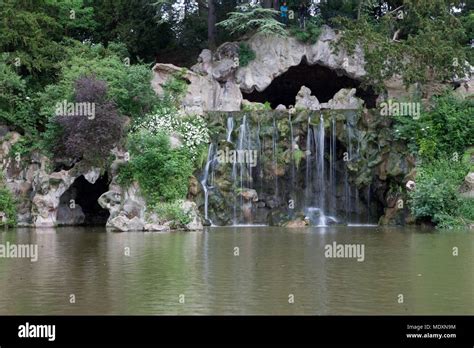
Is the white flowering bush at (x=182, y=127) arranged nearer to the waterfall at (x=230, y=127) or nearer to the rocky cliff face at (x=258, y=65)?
the waterfall at (x=230, y=127)

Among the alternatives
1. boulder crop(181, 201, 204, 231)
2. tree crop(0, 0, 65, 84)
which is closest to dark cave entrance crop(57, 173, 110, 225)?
boulder crop(181, 201, 204, 231)

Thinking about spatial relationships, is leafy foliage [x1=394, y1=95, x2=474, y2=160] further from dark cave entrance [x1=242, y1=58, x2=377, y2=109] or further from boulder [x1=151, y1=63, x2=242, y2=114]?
boulder [x1=151, y1=63, x2=242, y2=114]

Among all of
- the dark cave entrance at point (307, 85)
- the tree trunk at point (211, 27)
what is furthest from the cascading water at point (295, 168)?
the tree trunk at point (211, 27)

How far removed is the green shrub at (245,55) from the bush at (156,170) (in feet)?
29.0

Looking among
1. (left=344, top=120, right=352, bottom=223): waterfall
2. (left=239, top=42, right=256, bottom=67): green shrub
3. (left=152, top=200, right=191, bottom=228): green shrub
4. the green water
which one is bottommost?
the green water

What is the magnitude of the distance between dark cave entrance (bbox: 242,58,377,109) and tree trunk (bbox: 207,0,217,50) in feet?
10.8

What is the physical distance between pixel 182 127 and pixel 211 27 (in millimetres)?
9632

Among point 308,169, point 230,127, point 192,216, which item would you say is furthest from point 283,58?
point 192,216

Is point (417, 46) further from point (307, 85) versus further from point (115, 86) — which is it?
point (115, 86)

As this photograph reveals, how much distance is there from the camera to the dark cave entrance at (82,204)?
31.2m

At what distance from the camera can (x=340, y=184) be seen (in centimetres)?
3045

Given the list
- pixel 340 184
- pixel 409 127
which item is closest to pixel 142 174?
pixel 340 184

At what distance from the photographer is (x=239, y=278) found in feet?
40.6

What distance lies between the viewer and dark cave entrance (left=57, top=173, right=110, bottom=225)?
3125 centimetres
